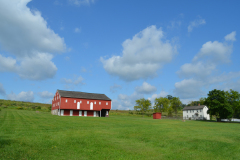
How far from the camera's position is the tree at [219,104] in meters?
57.2

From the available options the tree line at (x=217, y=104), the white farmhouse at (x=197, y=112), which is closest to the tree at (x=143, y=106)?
the tree line at (x=217, y=104)

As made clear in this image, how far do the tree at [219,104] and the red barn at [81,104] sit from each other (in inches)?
1324

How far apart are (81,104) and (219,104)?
4378 cm

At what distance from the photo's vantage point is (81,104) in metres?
56.5

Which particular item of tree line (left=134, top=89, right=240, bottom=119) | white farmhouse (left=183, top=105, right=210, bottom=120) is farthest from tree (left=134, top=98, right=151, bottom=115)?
white farmhouse (left=183, top=105, right=210, bottom=120)

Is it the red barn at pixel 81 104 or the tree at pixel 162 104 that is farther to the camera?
the tree at pixel 162 104

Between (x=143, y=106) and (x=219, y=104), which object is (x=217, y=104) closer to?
(x=219, y=104)

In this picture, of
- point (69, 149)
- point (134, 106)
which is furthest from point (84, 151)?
point (134, 106)

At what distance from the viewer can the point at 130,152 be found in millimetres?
10172

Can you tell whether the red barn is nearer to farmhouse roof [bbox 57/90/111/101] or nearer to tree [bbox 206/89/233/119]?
farmhouse roof [bbox 57/90/111/101]

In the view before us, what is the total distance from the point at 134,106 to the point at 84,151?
7766 cm

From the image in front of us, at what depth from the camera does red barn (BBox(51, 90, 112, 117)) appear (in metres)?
54.2

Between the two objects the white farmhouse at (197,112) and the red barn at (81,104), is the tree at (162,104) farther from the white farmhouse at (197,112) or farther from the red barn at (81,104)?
the red barn at (81,104)

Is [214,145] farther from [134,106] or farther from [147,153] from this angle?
[134,106]
